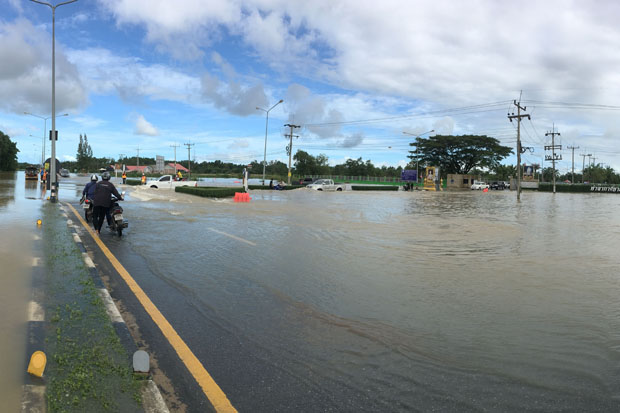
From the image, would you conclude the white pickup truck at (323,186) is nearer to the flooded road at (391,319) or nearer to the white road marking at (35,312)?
the flooded road at (391,319)

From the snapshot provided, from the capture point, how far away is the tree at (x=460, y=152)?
91562 millimetres

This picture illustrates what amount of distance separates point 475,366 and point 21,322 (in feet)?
15.3

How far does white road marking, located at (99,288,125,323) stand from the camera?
496 cm

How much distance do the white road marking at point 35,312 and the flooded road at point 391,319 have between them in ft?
4.22

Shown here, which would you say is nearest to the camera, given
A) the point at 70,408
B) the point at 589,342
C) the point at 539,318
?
the point at 70,408

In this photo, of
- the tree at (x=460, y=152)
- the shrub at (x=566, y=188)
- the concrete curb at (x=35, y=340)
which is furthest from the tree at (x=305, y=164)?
the concrete curb at (x=35, y=340)

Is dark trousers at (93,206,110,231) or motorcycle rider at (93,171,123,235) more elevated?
A: motorcycle rider at (93,171,123,235)

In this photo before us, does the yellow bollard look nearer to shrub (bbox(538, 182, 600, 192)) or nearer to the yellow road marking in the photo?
the yellow road marking

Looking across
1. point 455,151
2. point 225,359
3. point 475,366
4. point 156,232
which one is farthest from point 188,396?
point 455,151

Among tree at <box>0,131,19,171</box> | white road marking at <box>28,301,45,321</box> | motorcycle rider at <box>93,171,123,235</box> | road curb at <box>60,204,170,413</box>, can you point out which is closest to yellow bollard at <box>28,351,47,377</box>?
road curb at <box>60,204,170,413</box>

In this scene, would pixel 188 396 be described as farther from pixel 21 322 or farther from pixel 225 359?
pixel 21 322

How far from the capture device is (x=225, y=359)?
4.04 m

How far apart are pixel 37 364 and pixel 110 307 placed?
1.79m

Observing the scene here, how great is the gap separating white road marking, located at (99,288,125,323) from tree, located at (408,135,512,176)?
9264 cm
